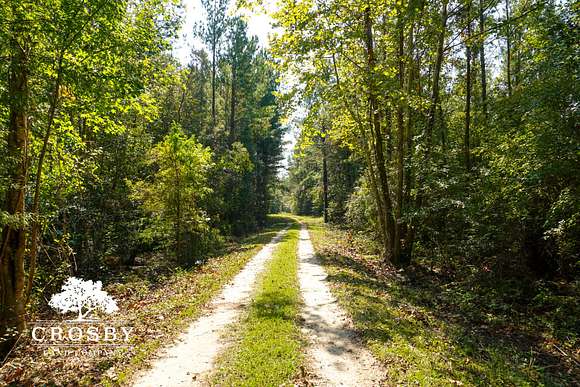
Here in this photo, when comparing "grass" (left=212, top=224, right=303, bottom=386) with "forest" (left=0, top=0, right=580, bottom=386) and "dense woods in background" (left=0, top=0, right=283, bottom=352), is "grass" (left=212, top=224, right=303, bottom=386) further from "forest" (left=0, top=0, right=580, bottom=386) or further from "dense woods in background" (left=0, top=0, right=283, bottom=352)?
"dense woods in background" (left=0, top=0, right=283, bottom=352)

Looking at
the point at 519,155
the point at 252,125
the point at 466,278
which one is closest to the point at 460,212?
the point at 466,278

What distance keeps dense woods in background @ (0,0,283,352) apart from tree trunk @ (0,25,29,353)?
0.02 metres

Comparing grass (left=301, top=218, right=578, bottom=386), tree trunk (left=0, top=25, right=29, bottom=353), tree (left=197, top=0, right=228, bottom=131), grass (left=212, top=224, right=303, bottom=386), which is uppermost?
tree (left=197, top=0, right=228, bottom=131)

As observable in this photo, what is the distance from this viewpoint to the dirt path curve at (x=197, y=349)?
513cm

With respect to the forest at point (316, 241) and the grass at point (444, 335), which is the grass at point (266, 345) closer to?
the forest at point (316, 241)

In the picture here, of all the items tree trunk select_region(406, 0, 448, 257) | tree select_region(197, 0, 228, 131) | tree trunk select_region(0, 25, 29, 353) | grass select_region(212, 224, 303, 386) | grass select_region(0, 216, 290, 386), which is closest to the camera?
grass select_region(212, 224, 303, 386)

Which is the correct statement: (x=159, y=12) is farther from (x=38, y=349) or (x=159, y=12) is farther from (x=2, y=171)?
(x=38, y=349)

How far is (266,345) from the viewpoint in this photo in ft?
20.1

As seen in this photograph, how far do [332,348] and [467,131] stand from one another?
588 inches

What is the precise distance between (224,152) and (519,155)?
2134 centimetres

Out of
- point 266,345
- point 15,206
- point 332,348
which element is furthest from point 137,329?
point 332,348

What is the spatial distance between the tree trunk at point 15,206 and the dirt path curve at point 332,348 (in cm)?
534

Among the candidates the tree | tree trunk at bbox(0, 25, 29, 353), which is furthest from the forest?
the tree

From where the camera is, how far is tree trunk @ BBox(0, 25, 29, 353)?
569cm
